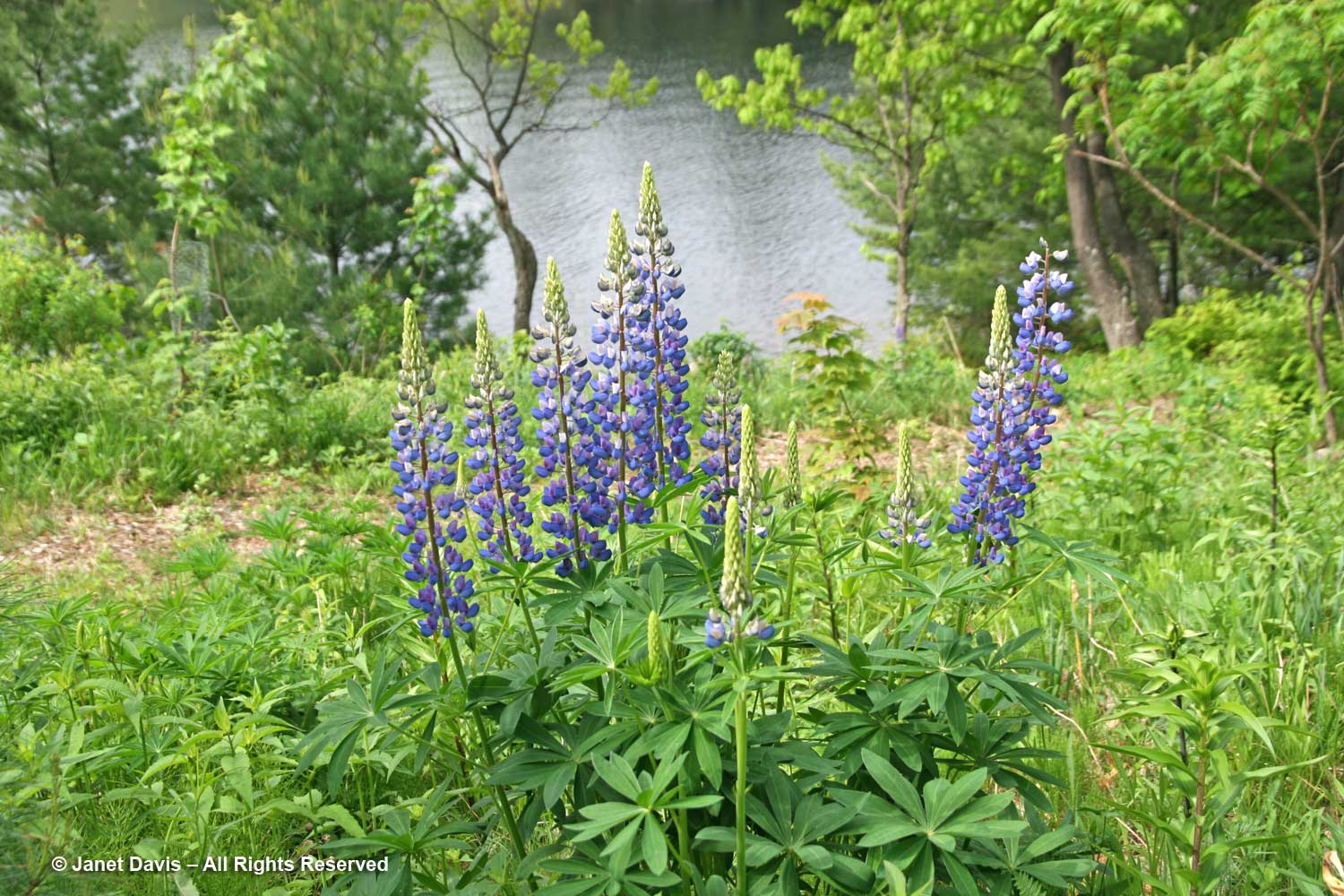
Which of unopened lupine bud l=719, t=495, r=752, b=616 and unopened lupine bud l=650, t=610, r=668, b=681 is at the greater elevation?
unopened lupine bud l=719, t=495, r=752, b=616

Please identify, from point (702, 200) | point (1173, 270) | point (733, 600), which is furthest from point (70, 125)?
point (733, 600)

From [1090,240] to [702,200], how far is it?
13.3 metres

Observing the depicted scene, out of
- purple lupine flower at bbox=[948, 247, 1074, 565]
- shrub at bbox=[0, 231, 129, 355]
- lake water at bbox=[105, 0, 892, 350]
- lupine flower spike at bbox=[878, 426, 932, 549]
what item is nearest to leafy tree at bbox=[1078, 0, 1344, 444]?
purple lupine flower at bbox=[948, 247, 1074, 565]

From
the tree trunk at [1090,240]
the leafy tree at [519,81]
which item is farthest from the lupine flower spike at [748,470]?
the leafy tree at [519,81]

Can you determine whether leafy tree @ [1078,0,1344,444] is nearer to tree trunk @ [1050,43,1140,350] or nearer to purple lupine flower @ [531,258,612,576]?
tree trunk @ [1050,43,1140,350]

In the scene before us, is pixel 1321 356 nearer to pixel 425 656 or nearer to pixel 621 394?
pixel 621 394

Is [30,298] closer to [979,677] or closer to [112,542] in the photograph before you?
[112,542]

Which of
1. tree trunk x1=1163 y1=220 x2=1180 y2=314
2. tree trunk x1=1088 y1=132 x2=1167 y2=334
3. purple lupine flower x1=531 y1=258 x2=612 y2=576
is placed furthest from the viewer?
tree trunk x1=1163 y1=220 x2=1180 y2=314

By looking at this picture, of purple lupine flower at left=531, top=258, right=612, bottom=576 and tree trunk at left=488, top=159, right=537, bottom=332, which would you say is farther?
tree trunk at left=488, top=159, right=537, bottom=332

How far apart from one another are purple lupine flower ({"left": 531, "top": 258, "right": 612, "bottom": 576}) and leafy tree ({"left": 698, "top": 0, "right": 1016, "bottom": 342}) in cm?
984

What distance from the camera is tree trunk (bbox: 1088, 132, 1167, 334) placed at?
12000 mm

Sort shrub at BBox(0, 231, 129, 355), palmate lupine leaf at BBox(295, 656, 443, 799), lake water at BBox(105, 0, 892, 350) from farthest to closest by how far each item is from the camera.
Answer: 1. lake water at BBox(105, 0, 892, 350)
2. shrub at BBox(0, 231, 129, 355)
3. palmate lupine leaf at BBox(295, 656, 443, 799)

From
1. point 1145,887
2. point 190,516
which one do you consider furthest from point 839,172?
point 1145,887

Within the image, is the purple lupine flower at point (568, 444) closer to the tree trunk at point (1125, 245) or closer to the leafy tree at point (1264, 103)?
the leafy tree at point (1264, 103)
